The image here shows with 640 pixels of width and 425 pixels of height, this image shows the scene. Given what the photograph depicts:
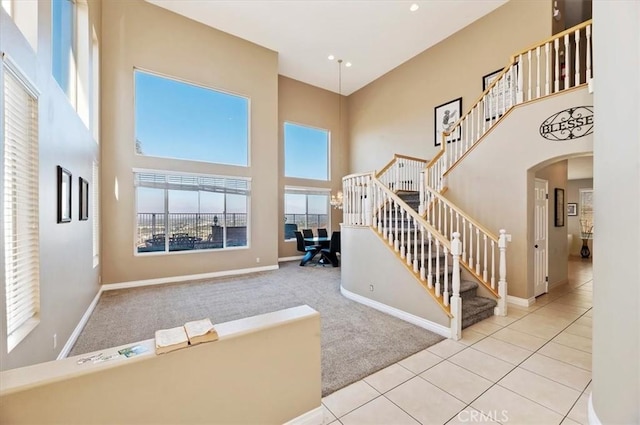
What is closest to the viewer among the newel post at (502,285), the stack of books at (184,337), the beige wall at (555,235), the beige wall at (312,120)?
the stack of books at (184,337)

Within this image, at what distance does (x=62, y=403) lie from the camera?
1155mm

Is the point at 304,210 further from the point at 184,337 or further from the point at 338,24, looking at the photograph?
the point at 184,337

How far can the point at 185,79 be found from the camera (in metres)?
6.15

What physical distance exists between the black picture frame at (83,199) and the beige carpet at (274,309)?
4.86ft

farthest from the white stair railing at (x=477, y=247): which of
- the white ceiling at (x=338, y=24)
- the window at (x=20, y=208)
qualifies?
the window at (x=20, y=208)

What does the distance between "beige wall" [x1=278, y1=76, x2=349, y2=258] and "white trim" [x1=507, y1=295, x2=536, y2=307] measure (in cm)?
591

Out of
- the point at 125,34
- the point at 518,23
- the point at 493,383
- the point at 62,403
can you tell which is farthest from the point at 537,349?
the point at 125,34

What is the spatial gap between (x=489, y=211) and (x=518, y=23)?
13.1ft

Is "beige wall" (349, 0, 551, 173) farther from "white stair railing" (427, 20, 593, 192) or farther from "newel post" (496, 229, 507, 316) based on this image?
"newel post" (496, 229, 507, 316)

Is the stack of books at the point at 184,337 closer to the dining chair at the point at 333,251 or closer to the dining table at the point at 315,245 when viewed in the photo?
the dining chair at the point at 333,251

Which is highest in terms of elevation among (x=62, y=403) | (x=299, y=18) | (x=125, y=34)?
(x=299, y=18)

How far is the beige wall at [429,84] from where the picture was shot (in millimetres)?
5461

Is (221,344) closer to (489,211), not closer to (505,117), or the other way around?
(489,211)

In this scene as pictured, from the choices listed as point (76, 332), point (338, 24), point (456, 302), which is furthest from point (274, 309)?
point (338, 24)
